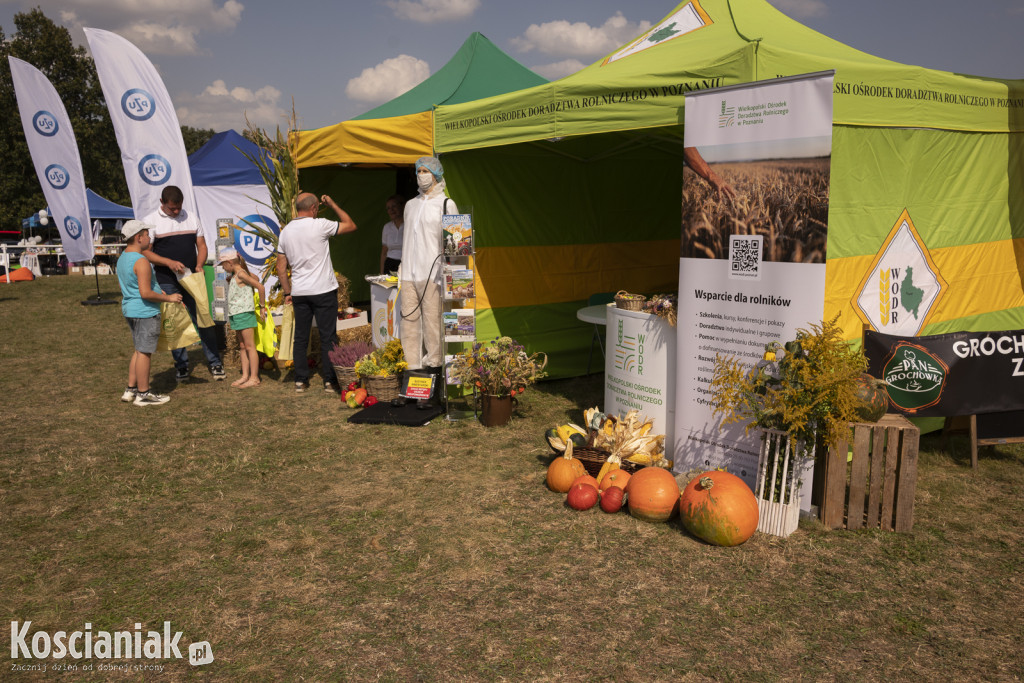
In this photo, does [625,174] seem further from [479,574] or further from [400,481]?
[479,574]

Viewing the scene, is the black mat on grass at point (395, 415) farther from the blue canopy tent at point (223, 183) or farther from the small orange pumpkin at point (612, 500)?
the blue canopy tent at point (223, 183)

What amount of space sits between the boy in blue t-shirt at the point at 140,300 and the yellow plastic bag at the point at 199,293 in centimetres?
42

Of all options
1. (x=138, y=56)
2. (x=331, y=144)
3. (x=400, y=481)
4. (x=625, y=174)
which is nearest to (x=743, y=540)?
(x=400, y=481)

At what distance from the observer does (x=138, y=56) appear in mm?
8352

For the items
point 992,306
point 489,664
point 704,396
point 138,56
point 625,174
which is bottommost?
point 489,664

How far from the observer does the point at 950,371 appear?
4473 mm

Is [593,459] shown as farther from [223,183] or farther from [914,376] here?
[223,183]

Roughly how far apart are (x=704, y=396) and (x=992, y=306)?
3031mm

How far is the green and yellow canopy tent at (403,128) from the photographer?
623 centimetres

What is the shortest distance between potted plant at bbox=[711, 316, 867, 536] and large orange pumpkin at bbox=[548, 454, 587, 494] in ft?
3.16

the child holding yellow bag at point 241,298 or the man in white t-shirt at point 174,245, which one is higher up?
the man in white t-shirt at point 174,245

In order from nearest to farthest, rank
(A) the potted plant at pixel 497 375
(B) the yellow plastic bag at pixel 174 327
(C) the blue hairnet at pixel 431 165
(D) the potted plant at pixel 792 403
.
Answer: (D) the potted plant at pixel 792 403 → (A) the potted plant at pixel 497 375 → (C) the blue hairnet at pixel 431 165 → (B) the yellow plastic bag at pixel 174 327

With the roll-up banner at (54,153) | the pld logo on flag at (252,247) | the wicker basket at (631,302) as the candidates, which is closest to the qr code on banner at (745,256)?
the wicker basket at (631,302)

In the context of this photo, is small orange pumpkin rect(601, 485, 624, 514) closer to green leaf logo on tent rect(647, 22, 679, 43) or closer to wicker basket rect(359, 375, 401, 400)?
wicker basket rect(359, 375, 401, 400)
